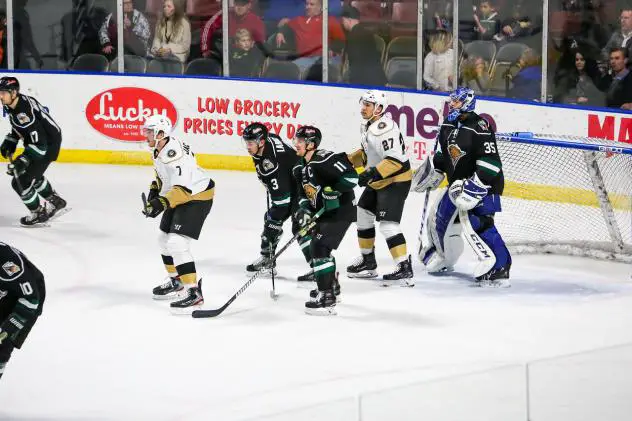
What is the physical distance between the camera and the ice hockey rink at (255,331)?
20.9 ft

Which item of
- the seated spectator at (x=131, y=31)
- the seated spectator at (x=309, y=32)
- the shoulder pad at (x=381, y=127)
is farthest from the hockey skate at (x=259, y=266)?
the seated spectator at (x=131, y=31)

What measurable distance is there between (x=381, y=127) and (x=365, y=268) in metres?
0.96

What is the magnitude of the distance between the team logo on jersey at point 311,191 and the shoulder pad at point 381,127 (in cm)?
79

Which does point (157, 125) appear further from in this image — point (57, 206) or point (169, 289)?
point (57, 206)

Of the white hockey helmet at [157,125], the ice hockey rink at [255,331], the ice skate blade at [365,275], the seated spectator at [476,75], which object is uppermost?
the seated spectator at [476,75]

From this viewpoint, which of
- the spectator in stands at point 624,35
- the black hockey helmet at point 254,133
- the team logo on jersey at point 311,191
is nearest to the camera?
the team logo on jersey at point 311,191

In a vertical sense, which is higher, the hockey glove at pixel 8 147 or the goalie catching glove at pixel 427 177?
the hockey glove at pixel 8 147

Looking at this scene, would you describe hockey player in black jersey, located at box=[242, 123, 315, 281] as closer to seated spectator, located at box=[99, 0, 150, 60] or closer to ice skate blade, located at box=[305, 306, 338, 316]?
ice skate blade, located at box=[305, 306, 338, 316]

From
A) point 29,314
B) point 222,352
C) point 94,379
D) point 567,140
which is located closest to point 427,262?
point 567,140

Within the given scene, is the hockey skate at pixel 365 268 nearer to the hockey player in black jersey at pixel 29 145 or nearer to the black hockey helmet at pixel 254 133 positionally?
the black hockey helmet at pixel 254 133

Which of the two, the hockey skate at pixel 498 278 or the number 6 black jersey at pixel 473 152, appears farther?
the hockey skate at pixel 498 278

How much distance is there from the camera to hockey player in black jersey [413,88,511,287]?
8391 millimetres

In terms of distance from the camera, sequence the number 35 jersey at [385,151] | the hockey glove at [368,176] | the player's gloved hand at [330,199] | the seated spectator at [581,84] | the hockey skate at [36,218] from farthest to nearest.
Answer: the seated spectator at [581,84] < the hockey skate at [36,218] < the number 35 jersey at [385,151] < the hockey glove at [368,176] < the player's gloved hand at [330,199]

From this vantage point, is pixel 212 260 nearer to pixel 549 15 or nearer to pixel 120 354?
pixel 120 354
